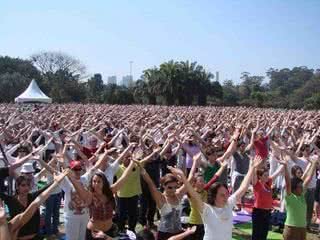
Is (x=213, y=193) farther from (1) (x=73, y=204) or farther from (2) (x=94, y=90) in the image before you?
(2) (x=94, y=90)

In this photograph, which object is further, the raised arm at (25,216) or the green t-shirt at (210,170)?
the green t-shirt at (210,170)

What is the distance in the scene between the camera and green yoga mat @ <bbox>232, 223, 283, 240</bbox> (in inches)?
344

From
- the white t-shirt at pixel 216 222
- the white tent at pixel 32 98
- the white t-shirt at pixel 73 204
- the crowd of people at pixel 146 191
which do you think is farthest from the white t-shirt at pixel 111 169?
the white tent at pixel 32 98

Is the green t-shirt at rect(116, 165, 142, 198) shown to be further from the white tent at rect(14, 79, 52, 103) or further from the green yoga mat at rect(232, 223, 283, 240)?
the white tent at rect(14, 79, 52, 103)

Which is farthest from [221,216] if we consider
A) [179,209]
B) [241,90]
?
[241,90]

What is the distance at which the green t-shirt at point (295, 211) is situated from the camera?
6602mm

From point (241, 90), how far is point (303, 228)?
71.8m

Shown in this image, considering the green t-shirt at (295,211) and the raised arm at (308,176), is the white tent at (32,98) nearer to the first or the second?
the raised arm at (308,176)

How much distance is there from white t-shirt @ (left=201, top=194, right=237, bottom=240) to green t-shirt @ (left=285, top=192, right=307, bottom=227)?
6.20 feet

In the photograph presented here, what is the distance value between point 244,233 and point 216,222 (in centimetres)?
429

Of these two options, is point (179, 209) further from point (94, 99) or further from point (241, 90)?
point (241, 90)

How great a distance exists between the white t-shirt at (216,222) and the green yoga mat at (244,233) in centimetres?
390

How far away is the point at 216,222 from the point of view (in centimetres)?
498

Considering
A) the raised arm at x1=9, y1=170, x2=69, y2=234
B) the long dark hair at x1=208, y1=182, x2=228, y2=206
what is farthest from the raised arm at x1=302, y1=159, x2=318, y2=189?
the raised arm at x1=9, y1=170, x2=69, y2=234
